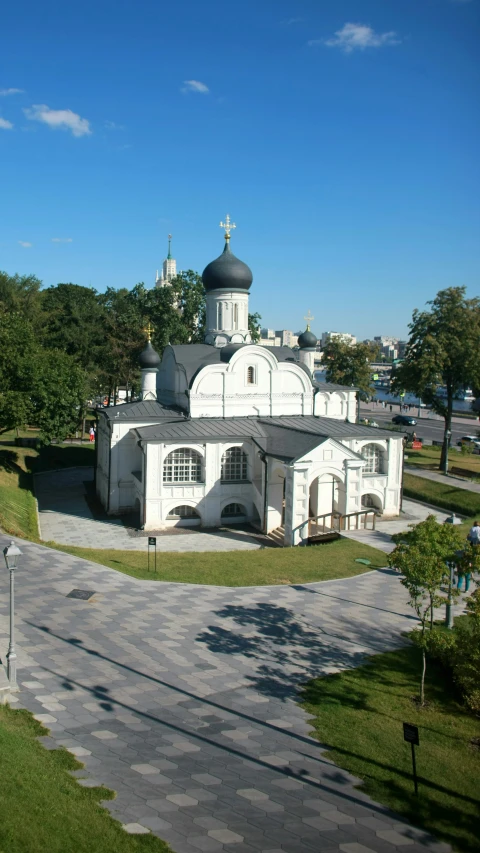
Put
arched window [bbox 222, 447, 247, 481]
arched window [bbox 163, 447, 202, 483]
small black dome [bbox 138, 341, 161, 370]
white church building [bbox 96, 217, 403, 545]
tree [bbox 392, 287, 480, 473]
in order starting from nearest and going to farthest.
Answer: white church building [bbox 96, 217, 403, 545] < arched window [bbox 163, 447, 202, 483] < arched window [bbox 222, 447, 247, 481] < small black dome [bbox 138, 341, 161, 370] < tree [bbox 392, 287, 480, 473]

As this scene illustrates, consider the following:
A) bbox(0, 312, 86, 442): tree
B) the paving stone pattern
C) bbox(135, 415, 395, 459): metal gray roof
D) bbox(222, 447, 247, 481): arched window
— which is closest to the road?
bbox(135, 415, 395, 459): metal gray roof

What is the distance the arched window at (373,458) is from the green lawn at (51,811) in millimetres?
22930

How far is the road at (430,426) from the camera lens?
62344 mm

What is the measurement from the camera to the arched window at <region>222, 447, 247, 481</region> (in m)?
30.3

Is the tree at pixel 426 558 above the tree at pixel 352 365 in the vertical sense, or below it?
below

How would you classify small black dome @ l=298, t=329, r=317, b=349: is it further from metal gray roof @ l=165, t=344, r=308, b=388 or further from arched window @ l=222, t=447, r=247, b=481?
arched window @ l=222, t=447, r=247, b=481

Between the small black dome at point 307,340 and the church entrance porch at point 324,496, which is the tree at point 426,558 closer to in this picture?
the church entrance porch at point 324,496

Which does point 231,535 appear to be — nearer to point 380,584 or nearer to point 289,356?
point 380,584

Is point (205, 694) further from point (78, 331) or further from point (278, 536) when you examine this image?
point (78, 331)

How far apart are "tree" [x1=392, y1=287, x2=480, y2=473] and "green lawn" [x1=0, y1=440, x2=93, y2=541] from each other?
2198 centimetres

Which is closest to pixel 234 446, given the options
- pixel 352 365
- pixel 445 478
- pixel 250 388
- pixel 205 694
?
pixel 250 388

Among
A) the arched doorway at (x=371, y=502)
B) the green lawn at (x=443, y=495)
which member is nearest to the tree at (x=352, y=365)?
the green lawn at (x=443, y=495)

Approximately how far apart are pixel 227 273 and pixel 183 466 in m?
12.1

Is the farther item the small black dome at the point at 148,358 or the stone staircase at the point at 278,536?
the small black dome at the point at 148,358
